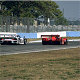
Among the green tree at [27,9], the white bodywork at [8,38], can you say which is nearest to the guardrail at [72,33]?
the green tree at [27,9]

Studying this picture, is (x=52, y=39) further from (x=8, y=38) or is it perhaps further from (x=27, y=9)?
(x=27, y=9)

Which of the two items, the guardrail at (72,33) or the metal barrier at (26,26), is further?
the guardrail at (72,33)

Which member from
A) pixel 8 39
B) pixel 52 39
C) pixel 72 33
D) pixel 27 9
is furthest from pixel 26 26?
pixel 27 9

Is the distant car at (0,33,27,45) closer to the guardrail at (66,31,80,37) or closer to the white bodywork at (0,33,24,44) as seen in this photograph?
the white bodywork at (0,33,24,44)

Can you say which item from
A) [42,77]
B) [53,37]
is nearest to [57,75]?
[42,77]

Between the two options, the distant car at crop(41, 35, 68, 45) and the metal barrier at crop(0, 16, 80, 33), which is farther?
the metal barrier at crop(0, 16, 80, 33)

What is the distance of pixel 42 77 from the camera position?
1080 cm

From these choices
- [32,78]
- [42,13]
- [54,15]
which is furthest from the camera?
[54,15]

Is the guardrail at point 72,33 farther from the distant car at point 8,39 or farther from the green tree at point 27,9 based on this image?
the distant car at point 8,39

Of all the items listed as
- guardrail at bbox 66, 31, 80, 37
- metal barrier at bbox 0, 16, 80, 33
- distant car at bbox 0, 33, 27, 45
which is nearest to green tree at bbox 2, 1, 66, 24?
metal barrier at bbox 0, 16, 80, 33

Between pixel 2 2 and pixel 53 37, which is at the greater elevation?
pixel 2 2

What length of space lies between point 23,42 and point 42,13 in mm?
54598

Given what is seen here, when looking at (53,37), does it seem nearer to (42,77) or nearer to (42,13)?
(42,77)

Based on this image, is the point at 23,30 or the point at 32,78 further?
the point at 23,30
